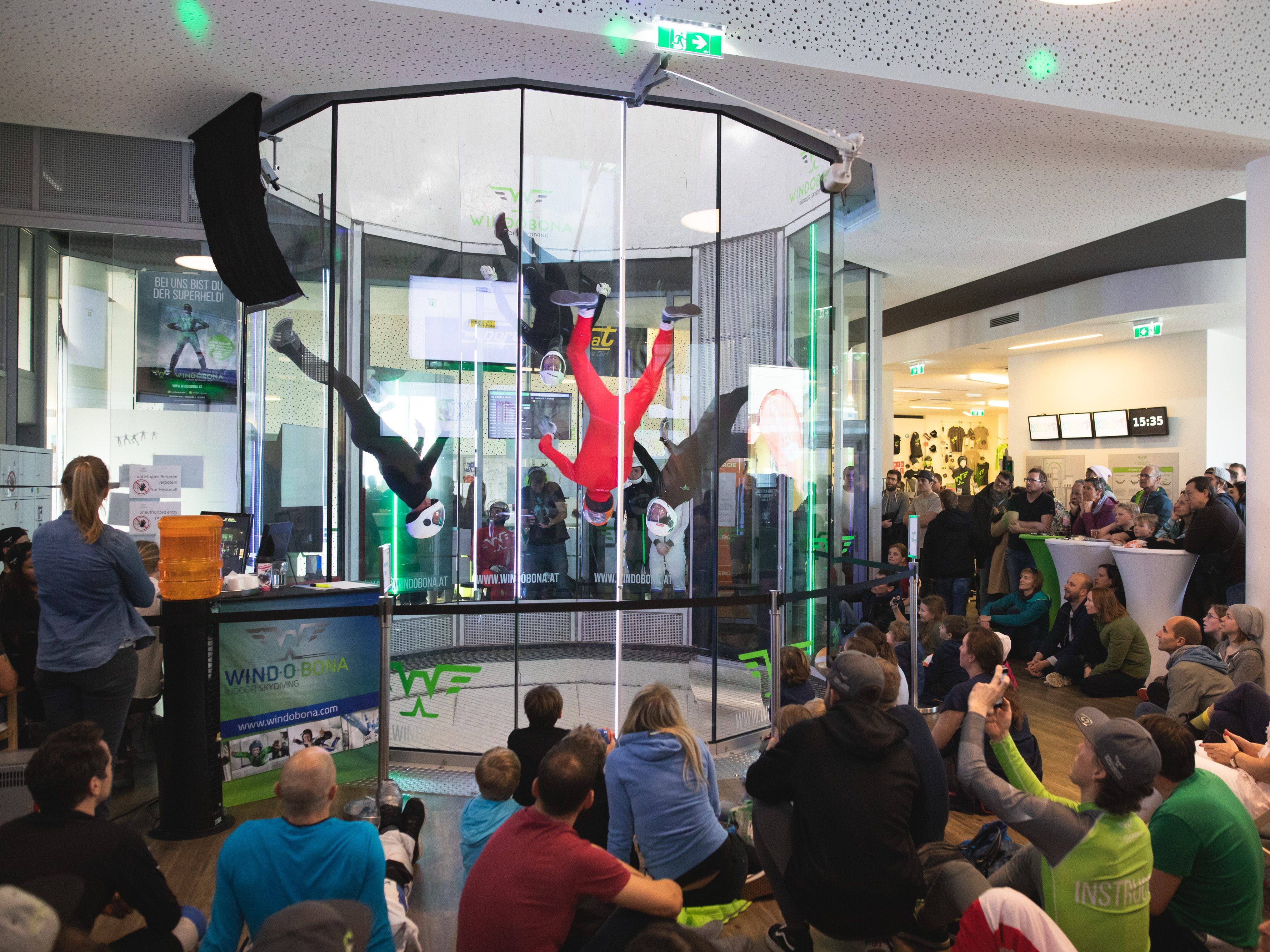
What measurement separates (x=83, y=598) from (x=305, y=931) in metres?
2.62

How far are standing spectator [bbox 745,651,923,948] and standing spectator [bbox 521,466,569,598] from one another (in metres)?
2.53

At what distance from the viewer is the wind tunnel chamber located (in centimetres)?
505

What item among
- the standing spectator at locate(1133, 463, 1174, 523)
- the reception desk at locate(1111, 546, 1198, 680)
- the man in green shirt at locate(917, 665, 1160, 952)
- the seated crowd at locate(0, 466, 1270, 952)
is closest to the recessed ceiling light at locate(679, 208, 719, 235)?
the seated crowd at locate(0, 466, 1270, 952)

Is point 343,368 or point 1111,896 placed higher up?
point 343,368

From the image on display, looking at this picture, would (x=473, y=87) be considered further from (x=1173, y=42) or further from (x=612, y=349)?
(x=1173, y=42)

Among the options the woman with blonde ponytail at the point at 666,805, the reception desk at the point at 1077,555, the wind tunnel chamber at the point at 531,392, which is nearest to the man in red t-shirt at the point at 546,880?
the woman with blonde ponytail at the point at 666,805

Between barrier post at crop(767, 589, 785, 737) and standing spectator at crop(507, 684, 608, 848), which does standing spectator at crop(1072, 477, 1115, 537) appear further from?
standing spectator at crop(507, 684, 608, 848)

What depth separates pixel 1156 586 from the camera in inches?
289

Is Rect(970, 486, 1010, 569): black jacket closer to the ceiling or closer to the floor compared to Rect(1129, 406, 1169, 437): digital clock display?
closer to the floor

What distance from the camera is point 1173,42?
17.2 feet

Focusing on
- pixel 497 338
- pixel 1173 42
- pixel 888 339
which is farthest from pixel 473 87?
pixel 888 339

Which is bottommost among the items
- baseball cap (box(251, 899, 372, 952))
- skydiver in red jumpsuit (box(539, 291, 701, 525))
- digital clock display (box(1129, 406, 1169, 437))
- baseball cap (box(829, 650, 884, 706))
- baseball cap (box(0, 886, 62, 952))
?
A: baseball cap (box(251, 899, 372, 952))

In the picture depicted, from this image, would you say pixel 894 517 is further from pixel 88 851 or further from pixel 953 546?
pixel 88 851

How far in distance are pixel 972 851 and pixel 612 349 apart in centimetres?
314
